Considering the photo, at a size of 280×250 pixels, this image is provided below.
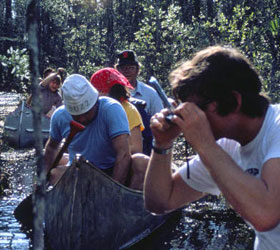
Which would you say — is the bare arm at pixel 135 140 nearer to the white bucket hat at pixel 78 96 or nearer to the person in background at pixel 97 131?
the person in background at pixel 97 131

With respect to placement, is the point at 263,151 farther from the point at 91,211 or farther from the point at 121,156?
the point at 91,211

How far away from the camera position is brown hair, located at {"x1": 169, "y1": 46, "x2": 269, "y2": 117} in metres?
2.48

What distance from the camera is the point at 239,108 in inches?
98.3

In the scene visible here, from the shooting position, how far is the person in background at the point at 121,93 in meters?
6.06

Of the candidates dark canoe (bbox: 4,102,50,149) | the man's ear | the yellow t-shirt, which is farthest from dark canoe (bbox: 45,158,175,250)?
dark canoe (bbox: 4,102,50,149)

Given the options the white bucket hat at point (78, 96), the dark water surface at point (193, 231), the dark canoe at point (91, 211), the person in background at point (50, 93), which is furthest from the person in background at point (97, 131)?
the person in background at point (50, 93)

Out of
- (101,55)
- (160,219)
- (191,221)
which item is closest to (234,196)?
(160,219)

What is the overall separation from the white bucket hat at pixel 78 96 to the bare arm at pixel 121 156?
415 mm

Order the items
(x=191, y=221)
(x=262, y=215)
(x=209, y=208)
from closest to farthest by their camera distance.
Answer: (x=262, y=215) < (x=191, y=221) < (x=209, y=208)

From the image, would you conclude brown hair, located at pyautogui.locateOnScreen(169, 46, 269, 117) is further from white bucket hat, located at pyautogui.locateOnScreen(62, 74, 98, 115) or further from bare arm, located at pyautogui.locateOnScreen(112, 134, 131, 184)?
bare arm, located at pyautogui.locateOnScreen(112, 134, 131, 184)

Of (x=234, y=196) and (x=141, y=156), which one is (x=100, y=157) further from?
(x=234, y=196)

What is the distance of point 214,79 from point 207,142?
0.27 metres

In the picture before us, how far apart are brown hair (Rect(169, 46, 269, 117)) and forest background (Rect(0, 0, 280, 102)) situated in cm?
73

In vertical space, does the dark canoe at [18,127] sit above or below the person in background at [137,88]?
below
